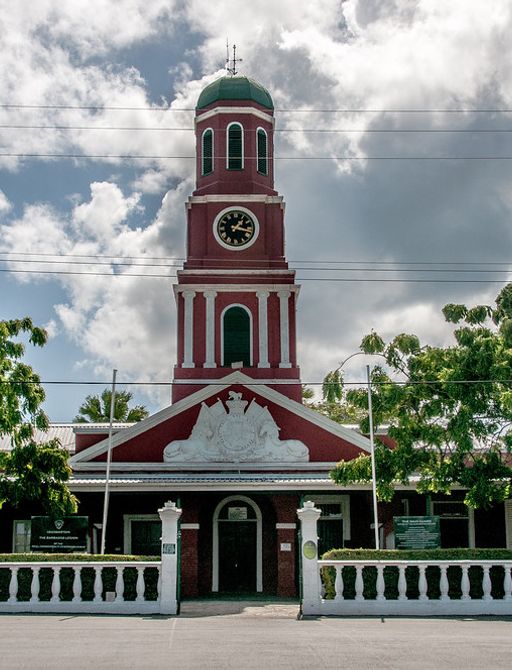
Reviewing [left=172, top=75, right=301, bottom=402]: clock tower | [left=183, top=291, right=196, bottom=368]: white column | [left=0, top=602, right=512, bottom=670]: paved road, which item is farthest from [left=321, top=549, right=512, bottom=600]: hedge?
[left=183, top=291, right=196, bottom=368]: white column

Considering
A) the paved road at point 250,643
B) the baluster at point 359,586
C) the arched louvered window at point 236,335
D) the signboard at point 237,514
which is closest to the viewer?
the paved road at point 250,643

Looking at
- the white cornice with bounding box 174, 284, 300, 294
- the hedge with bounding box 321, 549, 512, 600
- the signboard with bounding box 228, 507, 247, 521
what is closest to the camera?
the hedge with bounding box 321, 549, 512, 600

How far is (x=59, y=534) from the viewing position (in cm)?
2047

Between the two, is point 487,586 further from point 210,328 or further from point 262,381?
point 210,328

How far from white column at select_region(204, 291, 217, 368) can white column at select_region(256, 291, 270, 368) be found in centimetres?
167

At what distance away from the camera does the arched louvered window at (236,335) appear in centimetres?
3131

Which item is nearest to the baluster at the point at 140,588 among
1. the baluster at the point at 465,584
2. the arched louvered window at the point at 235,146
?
the baluster at the point at 465,584

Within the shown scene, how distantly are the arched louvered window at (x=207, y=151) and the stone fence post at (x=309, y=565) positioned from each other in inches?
770

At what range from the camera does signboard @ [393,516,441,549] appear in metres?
20.4

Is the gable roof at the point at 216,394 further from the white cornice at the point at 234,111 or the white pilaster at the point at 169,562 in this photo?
the white cornice at the point at 234,111

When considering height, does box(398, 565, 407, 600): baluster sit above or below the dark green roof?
below

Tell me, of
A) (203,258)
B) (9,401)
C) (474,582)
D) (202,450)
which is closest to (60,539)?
(9,401)

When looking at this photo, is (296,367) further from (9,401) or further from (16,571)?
(16,571)

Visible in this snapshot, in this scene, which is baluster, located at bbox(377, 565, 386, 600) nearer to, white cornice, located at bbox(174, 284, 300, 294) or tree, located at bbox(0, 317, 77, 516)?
tree, located at bbox(0, 317, 77, 516)
